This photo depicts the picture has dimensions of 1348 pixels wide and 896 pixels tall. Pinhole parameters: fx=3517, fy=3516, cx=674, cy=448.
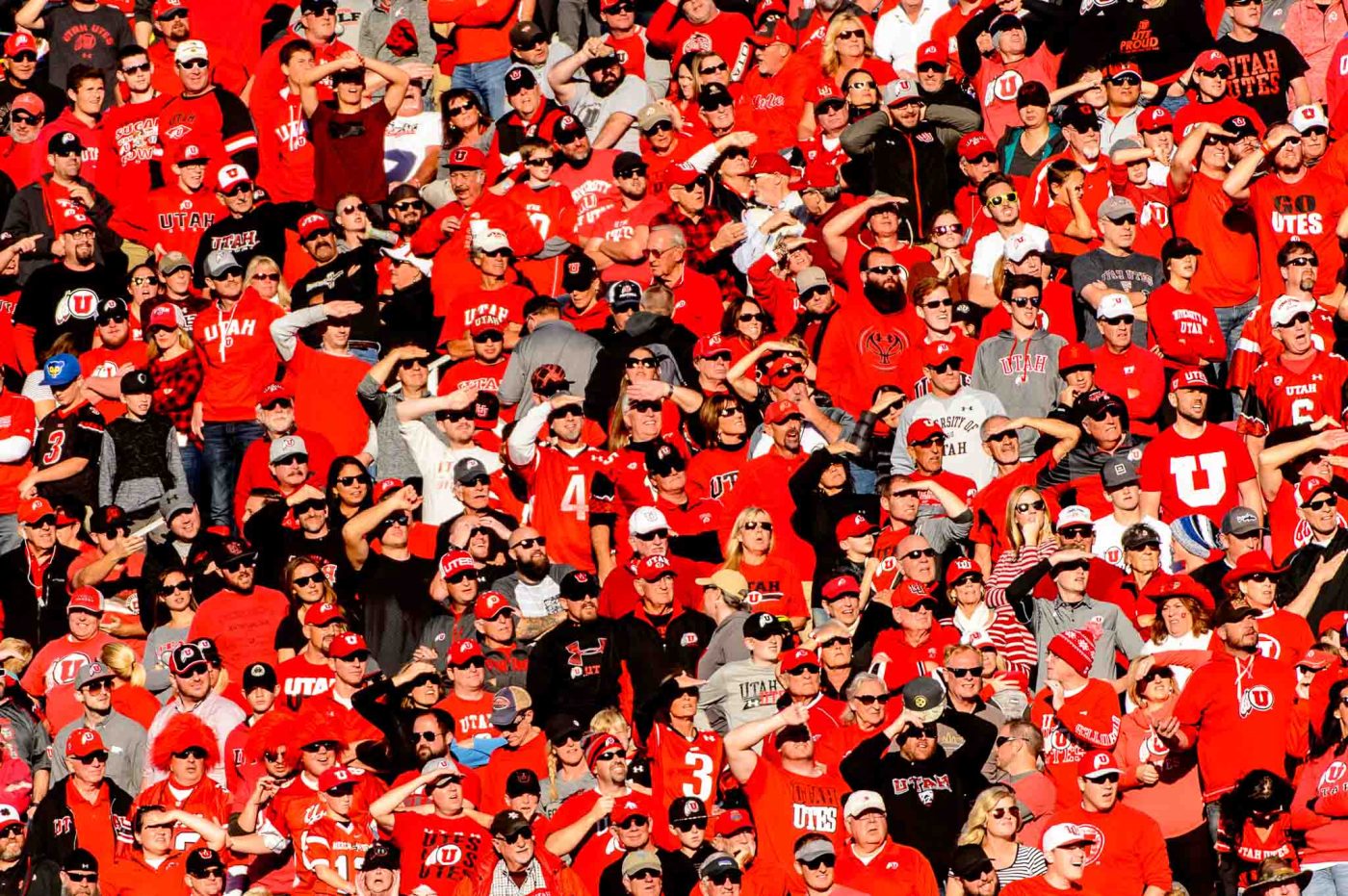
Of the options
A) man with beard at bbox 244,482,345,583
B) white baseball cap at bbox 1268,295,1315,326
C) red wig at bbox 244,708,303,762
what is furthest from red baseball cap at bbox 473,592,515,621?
white baseball cap at bbox 1268,295,1315,326

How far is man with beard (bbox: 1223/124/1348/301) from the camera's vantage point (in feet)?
70.8

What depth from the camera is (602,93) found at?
76.8 ft

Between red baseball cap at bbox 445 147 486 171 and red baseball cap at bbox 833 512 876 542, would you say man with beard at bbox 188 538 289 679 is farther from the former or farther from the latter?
red baseball cap at bbox 445 147 486 171

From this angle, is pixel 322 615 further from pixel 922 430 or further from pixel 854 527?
pixel 922 430

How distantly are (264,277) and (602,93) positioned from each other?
281 cm

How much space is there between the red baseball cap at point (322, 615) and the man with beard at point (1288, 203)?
6046 mm

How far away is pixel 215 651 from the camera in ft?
65.8

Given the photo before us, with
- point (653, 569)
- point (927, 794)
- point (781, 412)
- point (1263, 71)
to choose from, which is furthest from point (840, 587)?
point (1263, 71)

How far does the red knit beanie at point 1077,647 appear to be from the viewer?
19.0 m

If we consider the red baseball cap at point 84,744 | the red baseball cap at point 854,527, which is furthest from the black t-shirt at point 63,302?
the red baseball cap at point 854,527

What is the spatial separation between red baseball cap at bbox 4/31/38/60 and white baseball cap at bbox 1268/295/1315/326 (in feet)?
29.0

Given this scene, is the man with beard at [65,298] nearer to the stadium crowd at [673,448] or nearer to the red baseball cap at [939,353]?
the stadium crowd at [673,448]

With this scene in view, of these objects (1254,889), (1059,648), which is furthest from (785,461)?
(1254,889)

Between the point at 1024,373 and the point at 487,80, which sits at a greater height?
the point at 487,80
